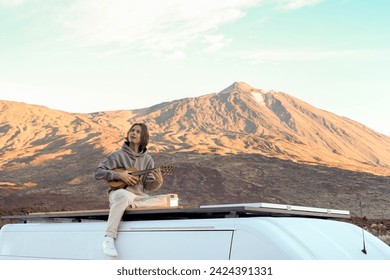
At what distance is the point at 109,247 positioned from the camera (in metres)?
5.18

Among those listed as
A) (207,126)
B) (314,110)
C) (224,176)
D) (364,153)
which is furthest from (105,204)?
(314,110)

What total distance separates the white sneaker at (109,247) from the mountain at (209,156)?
153 ft

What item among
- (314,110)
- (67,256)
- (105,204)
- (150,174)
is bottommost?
(67,256)

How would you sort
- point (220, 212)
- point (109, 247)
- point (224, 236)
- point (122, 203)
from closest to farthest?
point (224, 236) → point (220, 212) → point (109, 247) → point (122, 203)

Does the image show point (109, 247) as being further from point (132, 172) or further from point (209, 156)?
point (209, 156)

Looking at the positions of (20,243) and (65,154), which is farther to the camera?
(65,154)

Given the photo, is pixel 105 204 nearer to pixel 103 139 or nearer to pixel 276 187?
pixel 276 187

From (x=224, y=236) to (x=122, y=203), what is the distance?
132 centimetres

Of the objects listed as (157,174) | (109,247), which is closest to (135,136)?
(157,174)

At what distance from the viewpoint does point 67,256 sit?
560 cm

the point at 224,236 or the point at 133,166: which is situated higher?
the point at 133,166

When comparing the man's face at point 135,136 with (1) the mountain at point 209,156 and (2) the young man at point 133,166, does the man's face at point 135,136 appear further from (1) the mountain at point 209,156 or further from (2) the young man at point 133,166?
(1) the mountain at point 209,156

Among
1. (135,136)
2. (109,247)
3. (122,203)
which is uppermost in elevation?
(135,136)

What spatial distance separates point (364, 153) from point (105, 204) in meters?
113
